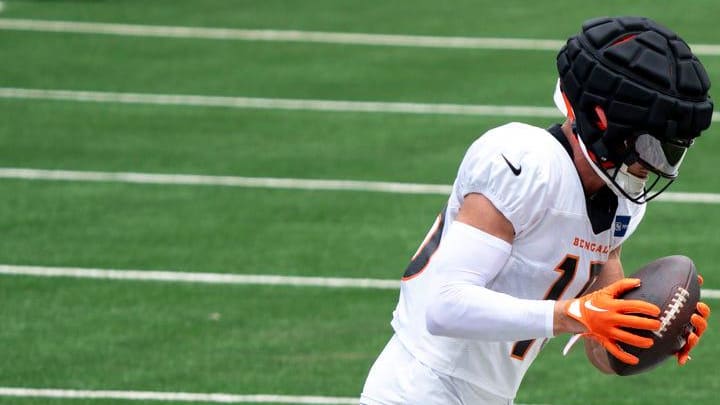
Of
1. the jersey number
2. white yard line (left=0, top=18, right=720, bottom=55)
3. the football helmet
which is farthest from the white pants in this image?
white yard line (left=0, top=18, right=720, bottom=55)

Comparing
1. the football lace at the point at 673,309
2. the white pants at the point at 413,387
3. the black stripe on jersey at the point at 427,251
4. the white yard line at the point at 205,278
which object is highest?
the black stripe on jersey at the point at 427,251

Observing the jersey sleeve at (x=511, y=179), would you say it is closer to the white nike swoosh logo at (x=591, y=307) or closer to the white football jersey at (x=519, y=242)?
the white football jersey at (x=519, y=242)

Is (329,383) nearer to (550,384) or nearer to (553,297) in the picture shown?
(550,384)

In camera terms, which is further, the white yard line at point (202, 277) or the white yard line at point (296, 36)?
the white yard line at point (296, 36)

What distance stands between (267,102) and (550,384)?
17.8ft

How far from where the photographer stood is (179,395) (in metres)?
6.57

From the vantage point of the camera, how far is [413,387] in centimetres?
376

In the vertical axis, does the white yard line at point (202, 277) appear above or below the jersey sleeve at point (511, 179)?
below

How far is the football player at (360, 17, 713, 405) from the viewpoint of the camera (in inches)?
133

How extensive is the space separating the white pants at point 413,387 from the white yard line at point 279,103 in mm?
7614

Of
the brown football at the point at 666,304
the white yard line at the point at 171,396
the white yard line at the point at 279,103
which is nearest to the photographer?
the brown football at the point at 666,304

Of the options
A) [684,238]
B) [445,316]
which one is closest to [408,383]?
[445,316]

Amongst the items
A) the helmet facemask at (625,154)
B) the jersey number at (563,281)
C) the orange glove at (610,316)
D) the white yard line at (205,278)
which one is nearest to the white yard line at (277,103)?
the white yard line at (205,278)

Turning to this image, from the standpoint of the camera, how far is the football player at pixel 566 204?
3.37 meters
